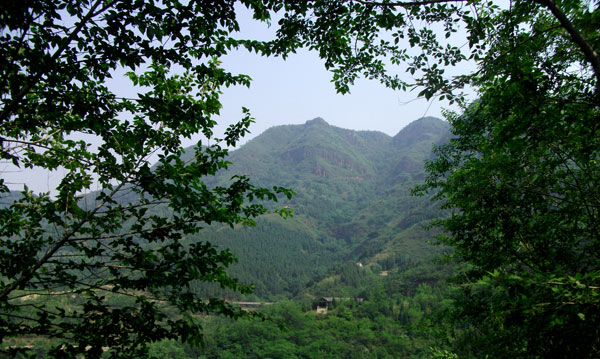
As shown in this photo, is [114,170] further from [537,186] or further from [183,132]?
[537,186]

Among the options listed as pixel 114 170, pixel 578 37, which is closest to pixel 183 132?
pixel 114 170

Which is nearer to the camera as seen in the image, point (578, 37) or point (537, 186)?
point (578, 37)

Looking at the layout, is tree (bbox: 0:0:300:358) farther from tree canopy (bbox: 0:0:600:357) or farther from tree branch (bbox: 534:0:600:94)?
tree branch (bbox: 534:0:600:94)

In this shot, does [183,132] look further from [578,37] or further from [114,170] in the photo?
[578,37]

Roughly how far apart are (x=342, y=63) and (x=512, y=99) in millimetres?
1852

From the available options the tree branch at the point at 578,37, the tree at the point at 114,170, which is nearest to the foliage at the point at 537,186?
the tree branch at the point at 578,37

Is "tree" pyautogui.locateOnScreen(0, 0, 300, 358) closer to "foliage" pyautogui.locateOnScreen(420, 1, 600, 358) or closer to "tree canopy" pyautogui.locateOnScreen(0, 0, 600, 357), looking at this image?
"tree canopy" pyautogui.locateOnScreen(0, 0, 600, 357)

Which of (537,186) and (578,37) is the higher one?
(578,37)

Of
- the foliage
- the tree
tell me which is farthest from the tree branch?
the tree

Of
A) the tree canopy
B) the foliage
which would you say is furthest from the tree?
the foliage

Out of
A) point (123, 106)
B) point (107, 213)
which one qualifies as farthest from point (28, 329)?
point (123, 106)

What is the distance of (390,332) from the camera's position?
56.0 metres

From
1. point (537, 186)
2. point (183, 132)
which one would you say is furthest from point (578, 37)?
point (183, 132)

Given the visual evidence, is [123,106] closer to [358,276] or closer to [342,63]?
[342,63]
